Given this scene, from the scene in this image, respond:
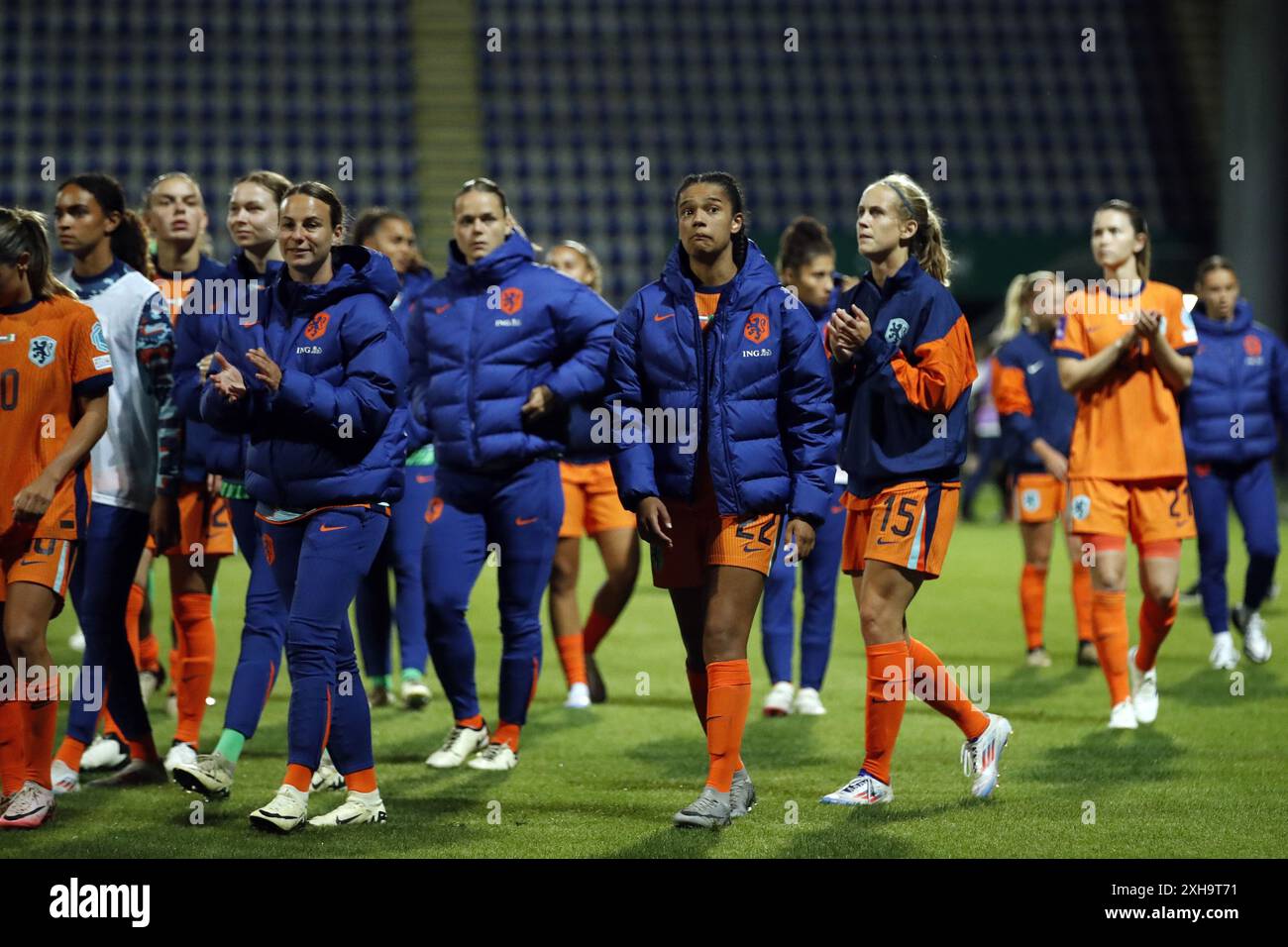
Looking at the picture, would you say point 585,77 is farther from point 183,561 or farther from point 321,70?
point 183,561

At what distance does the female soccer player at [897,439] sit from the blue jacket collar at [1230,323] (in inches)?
143

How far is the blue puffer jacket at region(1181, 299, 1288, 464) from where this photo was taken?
26.7 feet

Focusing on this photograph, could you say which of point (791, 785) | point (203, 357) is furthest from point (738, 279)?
point (203, 357)

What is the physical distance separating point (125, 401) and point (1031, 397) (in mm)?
4823

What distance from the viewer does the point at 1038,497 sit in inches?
336

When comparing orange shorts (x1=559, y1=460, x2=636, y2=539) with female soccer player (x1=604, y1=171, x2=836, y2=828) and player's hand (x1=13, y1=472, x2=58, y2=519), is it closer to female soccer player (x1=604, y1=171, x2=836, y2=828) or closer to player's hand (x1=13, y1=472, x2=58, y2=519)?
female soccer player (x1=604, y1=171, x2=836, y2=828)

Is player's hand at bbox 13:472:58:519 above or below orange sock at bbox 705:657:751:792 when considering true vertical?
above

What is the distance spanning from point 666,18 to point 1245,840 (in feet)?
68.2

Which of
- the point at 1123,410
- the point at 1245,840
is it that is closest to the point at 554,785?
the point at 1245,840

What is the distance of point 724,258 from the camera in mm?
4836

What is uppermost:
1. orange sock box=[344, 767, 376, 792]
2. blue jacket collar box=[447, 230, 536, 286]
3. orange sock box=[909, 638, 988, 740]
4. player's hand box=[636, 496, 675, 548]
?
blue jacket collar box=[447, 230, 536, 286]

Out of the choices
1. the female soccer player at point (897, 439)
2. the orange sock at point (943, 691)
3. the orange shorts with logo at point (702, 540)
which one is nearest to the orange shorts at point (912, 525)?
the female soccer player at point (897, 439)

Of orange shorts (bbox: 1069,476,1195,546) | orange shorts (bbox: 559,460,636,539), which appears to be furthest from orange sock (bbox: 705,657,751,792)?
orange shorts (bbox: 559,460,636,539)

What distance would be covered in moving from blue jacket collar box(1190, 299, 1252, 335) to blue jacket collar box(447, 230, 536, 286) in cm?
384
